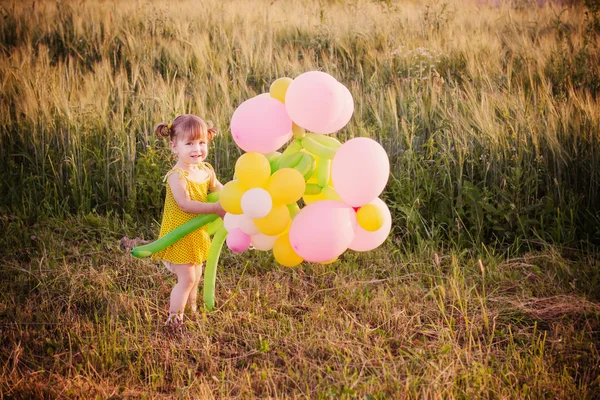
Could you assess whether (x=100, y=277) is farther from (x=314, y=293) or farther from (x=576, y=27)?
(x=576, y=27)

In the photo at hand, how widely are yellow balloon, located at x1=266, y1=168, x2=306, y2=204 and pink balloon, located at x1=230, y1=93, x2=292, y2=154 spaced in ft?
0.54

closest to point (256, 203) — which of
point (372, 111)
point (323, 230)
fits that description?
point (323, 230)

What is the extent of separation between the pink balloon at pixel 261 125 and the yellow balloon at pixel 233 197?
175 mm

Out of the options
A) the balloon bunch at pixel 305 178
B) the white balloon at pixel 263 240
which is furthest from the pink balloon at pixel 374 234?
the white balloon at pixel 263 240

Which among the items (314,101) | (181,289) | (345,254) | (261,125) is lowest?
(345,254)

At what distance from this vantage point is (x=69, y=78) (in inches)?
185

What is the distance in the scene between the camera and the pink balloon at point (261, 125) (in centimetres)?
216

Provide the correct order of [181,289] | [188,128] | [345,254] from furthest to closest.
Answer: [345,254] < [181,289] < [188,128]

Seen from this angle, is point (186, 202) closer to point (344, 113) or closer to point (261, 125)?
point (261, 125)

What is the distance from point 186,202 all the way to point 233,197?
0.43m

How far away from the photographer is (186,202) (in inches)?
97.5

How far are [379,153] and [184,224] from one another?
931 millimetres

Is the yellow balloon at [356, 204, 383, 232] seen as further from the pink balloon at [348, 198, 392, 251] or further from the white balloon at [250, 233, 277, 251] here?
the white balloon at [250, 233, 277, 251]

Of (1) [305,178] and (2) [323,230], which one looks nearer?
(2) [323,230]
